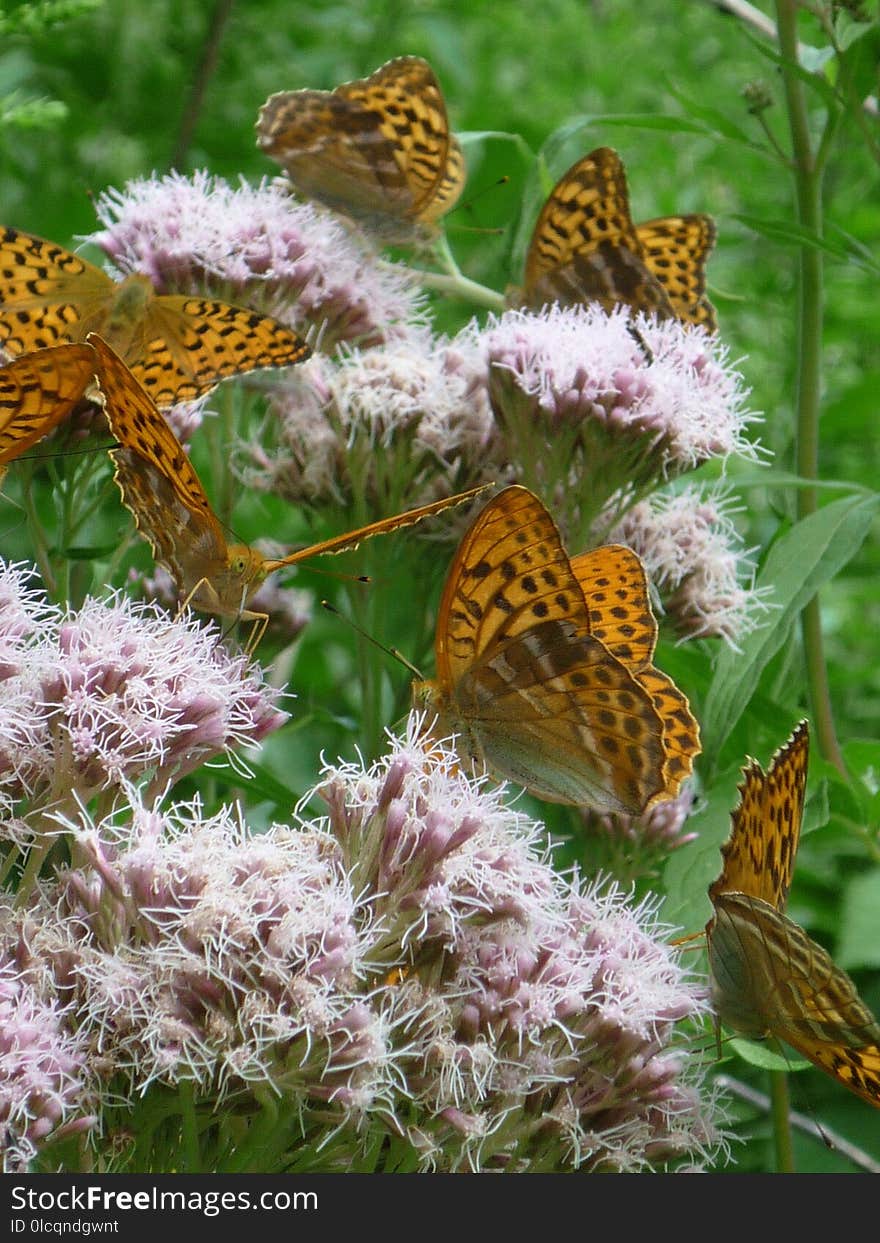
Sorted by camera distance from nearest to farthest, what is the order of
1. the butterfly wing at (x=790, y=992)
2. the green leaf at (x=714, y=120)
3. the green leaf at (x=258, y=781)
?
the butterfly wing at (x=790, y=992), the green leaf at (x=258, y=781), the green leaf at (x=714, y=120)

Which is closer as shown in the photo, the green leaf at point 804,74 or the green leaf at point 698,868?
the green leaf at point 698,868

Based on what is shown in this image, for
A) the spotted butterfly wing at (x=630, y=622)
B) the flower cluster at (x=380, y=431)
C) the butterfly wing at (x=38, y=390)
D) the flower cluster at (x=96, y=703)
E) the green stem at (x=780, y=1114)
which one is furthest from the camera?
the flower cluster at (x=380, y=431)

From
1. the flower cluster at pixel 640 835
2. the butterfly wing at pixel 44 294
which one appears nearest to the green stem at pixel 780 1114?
the flower cluster at pixel 640 835

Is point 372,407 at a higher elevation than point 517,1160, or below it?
higher

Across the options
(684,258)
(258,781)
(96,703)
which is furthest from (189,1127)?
(684,258)

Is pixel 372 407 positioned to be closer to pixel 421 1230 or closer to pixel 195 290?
pixel 195 290

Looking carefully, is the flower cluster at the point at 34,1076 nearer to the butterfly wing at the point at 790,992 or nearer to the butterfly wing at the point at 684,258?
the butterfly wing at the point at 790,992

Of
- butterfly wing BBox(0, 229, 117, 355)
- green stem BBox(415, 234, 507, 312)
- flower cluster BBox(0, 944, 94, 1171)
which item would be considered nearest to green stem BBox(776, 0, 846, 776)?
green stem BBox(415, 234, 507, 312)

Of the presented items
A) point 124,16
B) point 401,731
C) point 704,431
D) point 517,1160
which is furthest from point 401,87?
point 517,1160
